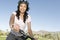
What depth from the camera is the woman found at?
7093mm

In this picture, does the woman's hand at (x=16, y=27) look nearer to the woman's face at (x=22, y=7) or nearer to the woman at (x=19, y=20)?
the woman at (x=19, y=20)

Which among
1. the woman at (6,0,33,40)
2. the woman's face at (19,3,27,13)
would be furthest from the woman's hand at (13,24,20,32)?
the woman's face at (19,3,27,13)

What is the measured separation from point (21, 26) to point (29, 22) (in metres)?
0.35

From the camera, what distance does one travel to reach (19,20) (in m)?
7.27

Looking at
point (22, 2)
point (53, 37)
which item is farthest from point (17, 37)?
point (53, 37)

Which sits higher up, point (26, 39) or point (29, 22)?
point (29, 22)

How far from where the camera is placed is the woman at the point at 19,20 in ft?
23.3

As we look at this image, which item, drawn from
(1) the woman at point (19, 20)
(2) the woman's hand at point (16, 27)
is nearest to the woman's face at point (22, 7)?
(1) the woman at point (19, 20)

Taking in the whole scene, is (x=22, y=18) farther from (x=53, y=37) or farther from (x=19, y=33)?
(x=53, y=37)

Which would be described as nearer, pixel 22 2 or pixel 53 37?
pixel 22 2

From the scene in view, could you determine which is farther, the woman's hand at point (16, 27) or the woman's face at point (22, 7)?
the woman's face at point (22, 7)

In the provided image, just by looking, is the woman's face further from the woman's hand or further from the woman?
the woman's hand

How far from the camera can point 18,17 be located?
7.29m

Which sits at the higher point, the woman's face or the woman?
the woman's face
